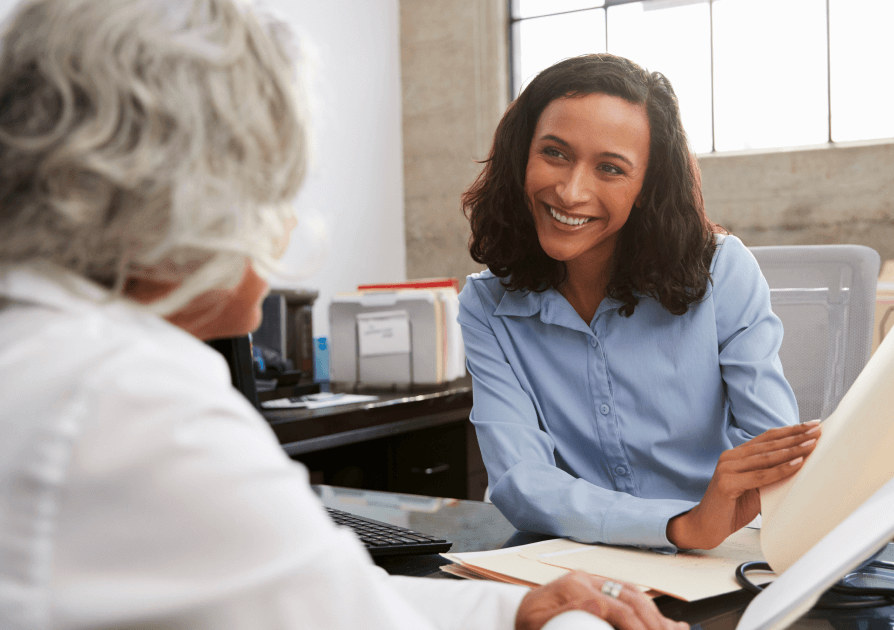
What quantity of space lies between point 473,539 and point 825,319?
0.95m

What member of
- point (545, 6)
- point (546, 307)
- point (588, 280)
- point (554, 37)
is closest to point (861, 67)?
point (554, 37)

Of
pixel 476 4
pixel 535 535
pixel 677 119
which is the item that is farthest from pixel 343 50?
pixel 535 535

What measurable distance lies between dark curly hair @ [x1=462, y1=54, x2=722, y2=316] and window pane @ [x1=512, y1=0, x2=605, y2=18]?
11.6 ft

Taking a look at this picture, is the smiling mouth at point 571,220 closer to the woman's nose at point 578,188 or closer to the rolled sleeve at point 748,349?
the woman's nose at point 578,188

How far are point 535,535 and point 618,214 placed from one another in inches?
22.1

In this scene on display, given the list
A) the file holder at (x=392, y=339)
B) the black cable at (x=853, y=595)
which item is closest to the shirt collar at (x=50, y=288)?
the black cable at (x=853, y=595)

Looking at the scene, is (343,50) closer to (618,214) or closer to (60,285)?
(618,214)

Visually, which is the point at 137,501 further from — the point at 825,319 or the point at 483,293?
the point at 825,319

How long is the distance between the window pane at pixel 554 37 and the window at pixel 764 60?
1 centimetres

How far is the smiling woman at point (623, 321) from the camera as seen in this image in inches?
49.9

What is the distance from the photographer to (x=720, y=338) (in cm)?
131

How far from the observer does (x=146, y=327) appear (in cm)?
45

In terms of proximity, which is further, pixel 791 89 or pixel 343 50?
pixel 343 50

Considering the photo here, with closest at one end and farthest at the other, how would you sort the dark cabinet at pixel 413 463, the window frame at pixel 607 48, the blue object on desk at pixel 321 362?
the dark cabinet at pixel 413 463, the blue object on desk at pixel 321 362, the window frame at pixel 607 48
